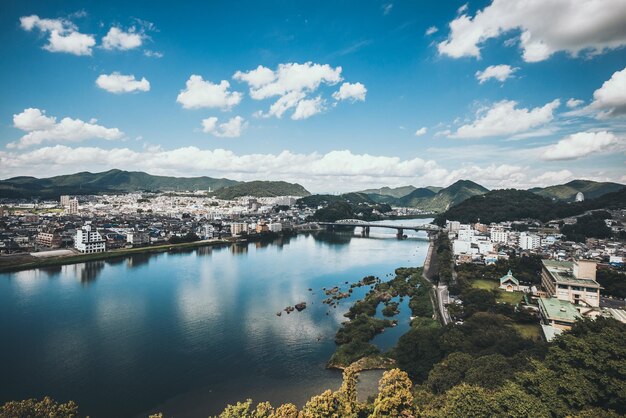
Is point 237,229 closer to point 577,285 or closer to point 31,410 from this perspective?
point 577,285

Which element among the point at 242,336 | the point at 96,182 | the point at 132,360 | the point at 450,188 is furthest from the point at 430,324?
the point at 96,182

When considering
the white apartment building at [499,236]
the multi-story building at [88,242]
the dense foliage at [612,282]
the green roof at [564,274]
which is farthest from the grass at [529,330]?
the multi-story building at [88,242]

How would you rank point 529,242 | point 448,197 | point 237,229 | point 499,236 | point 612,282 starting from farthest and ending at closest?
point 448,197 < point 237,229 < point 499,236 < point 529,242 < point 612,282

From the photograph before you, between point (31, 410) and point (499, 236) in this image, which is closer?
point (31, 410)

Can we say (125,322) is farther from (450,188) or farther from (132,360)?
(450,188)

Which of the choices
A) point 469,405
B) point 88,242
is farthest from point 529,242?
point 88,242
